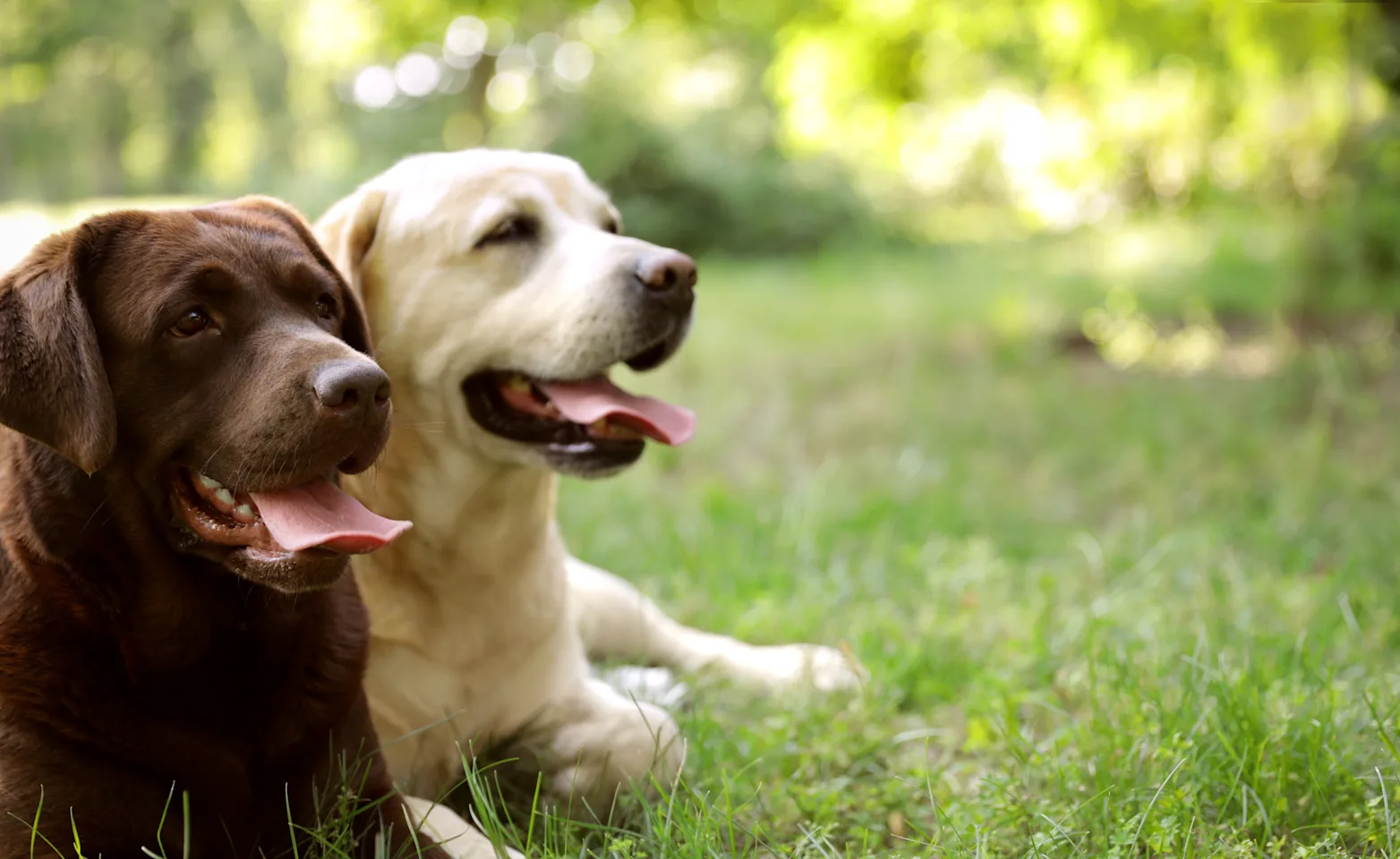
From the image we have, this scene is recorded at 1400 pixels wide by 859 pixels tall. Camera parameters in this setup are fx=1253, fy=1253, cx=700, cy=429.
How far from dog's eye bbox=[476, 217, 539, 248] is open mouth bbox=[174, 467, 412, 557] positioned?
0.95 m

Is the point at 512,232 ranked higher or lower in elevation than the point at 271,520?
higher

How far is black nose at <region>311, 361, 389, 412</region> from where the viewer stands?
6.67 ft

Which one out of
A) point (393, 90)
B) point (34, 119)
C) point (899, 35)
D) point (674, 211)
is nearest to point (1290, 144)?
point (899, 35)

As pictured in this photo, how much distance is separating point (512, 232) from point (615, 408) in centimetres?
49

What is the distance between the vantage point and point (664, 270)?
2.96 metres

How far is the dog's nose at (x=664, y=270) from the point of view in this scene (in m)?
2.96

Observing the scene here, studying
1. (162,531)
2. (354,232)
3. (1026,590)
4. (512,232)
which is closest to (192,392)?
(162,531)

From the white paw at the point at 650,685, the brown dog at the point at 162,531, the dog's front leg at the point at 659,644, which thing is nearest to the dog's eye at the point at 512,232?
the brown dog at the point at 162,531

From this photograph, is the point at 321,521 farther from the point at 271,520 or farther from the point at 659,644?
the point at 659,644

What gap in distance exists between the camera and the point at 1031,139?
44.5ft

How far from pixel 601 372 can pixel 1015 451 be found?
3692 mm

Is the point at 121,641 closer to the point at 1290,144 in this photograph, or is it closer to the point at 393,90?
→ the point at 1290,144

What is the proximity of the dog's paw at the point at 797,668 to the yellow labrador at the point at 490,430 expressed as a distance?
2.01 ft

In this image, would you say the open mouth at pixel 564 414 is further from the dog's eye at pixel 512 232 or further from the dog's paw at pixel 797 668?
the dog's paw at pixel 797 668
